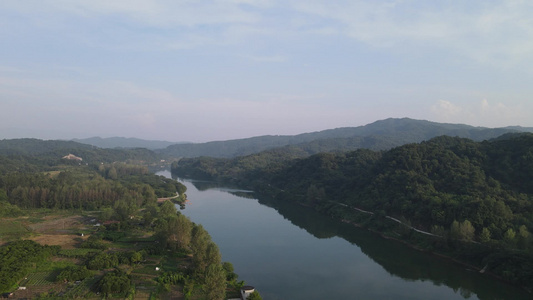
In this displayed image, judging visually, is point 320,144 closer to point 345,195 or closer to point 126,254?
point 345,195

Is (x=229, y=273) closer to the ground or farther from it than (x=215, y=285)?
closer to the ground

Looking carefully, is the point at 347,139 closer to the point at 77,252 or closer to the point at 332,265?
the point at 332,265

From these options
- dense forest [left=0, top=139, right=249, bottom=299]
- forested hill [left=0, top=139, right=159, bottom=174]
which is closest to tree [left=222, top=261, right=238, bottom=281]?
dense forest [left=0, top=139, right=249, bottom=299]

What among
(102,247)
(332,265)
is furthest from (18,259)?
(332,265)

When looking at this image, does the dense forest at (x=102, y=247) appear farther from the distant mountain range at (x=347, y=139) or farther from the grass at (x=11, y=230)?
the distant mountain range at (x=347, y=139)

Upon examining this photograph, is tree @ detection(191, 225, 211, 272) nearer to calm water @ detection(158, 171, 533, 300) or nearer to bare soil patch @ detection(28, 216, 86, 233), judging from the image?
calm water @ detection(158, 171, 533, 300)

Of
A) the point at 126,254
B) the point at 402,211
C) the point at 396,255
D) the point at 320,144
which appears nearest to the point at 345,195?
the point at 402,211

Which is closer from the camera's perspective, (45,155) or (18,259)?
(18,259)
